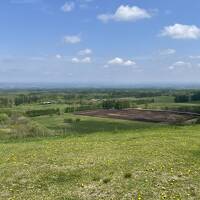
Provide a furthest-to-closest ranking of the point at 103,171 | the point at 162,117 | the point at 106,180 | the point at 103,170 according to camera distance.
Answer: the point at 162,117, the point at 103,170, the point at 103,171, the point at 106,180

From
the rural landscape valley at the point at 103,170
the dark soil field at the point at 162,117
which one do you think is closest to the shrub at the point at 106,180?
the rural landscape valley at the point at 103,170

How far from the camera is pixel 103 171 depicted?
1831 cm

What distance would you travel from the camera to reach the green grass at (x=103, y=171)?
49.9ft

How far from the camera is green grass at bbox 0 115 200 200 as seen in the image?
15.2m

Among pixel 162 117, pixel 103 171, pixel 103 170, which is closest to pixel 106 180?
pixel 103 171

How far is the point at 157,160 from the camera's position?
2005cm

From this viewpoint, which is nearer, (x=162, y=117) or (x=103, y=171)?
(x=103, y=171)

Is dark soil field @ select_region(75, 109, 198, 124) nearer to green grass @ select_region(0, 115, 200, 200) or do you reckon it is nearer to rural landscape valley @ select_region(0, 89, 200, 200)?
rural landscape valley @ select_region(0, 89, 200, 200)

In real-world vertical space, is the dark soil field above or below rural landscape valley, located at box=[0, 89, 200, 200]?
below

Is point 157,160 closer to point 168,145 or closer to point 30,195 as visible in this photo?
point 168,145

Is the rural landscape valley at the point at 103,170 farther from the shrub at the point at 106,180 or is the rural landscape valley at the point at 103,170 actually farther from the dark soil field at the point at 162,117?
the dark soil field at the point at 162,117

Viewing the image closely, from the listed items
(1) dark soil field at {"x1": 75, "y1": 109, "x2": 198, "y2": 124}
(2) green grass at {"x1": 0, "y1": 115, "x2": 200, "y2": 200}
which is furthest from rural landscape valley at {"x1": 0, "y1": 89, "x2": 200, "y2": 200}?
(1) dark soil field at {"x1": 75, "y1": 109, "x2": 198, "y2": 124}

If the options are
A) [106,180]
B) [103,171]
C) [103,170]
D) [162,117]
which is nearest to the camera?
[106,180]

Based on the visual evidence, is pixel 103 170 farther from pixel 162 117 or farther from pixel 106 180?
pixel 162 117
